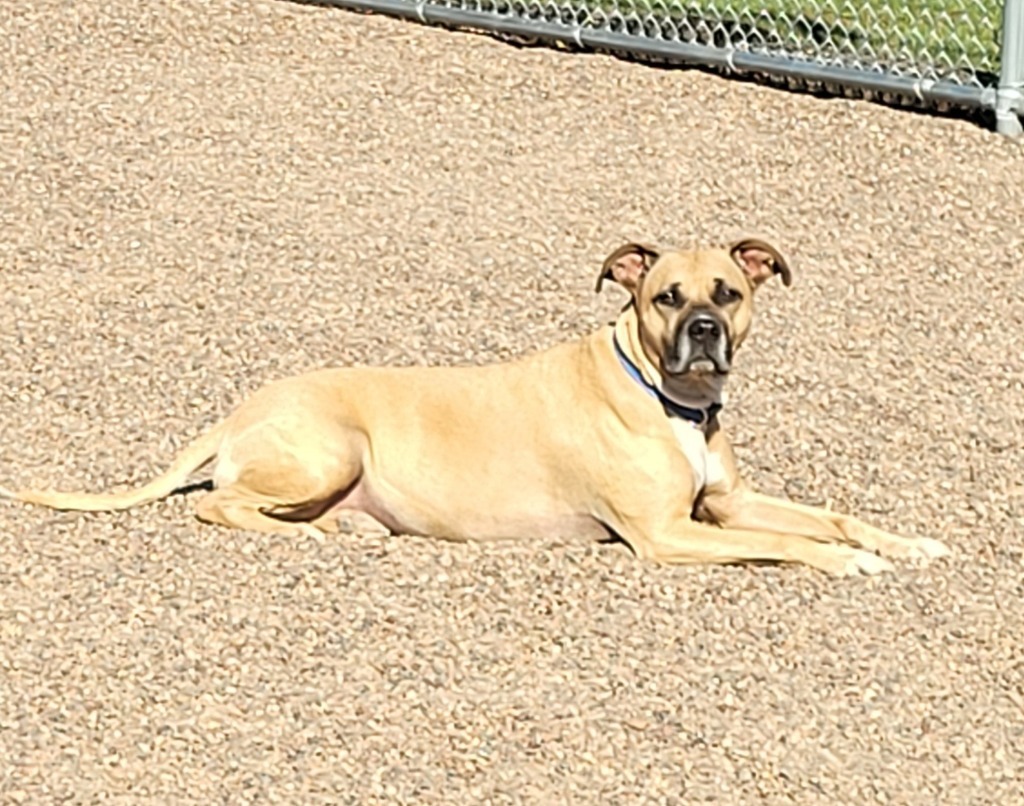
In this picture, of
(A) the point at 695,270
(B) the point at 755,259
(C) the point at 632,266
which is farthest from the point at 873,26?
(A) the point at 695,270

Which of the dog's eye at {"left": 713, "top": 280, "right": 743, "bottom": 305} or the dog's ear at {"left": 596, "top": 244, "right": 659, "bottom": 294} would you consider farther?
the dog's ear at {"left": 596, "top": 244, "right": 659, "bottom": 294}

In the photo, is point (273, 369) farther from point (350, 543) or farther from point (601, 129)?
point (601, 129)

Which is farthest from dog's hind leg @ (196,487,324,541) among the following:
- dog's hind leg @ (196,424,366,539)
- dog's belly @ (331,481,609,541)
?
dog's belly @ (331,481,609,541)

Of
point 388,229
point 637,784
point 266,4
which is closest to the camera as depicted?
point 637,784

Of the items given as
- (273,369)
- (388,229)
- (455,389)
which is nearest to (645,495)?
(455,389)

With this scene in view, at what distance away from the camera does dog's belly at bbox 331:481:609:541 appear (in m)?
7.11

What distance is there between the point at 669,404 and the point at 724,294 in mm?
356

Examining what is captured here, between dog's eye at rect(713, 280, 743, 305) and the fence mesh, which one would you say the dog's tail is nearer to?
dog's eye at rect(713, 280, 743, 305)

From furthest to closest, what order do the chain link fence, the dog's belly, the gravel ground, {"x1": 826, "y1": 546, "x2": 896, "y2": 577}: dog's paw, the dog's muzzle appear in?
the chain link fence, the dog's belly, the dog's muzzle, {"x1": 826, "y1": 546, "x2": 896, "y2": 577}: dog's paw, the gravel ground

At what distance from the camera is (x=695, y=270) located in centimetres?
703

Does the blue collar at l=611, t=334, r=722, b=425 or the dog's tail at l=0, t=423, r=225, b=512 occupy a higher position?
the blue collar at l=611, t=334, r=722, b=425

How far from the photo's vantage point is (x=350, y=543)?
22.6ft

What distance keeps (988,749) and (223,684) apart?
73.4 inches

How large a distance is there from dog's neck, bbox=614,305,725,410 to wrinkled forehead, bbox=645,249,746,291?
0.17 m
